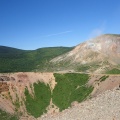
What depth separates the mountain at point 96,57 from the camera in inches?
6617

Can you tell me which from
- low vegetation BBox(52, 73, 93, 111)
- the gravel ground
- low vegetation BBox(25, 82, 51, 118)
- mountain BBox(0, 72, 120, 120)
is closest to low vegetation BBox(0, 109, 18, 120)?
mountain BBox(0, 72, 120, 120)

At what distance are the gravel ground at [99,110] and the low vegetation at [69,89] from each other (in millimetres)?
30741

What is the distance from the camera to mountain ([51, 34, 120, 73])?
551 ft

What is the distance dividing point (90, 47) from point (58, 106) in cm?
9330

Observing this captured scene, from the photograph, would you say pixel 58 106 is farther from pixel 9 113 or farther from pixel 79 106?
pixel 79 106

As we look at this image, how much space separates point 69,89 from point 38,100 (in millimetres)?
13797

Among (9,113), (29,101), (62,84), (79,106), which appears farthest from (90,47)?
(79,106)

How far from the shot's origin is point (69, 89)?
377 feet

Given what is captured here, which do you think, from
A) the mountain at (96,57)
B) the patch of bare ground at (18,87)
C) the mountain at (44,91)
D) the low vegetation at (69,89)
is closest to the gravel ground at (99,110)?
the mountain at (44,91)

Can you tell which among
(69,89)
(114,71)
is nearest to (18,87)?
(69,89)

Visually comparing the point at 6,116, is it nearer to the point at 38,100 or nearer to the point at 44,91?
the point at 38,100

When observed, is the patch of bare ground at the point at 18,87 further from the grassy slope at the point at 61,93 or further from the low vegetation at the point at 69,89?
the low vegetation at the point at 69,89

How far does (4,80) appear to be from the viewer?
394ft

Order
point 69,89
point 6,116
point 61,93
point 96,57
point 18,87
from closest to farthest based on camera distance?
1. point 6,116
2. point 61,93
3. point 69,89
4. point 18,87
5. point 96,57
